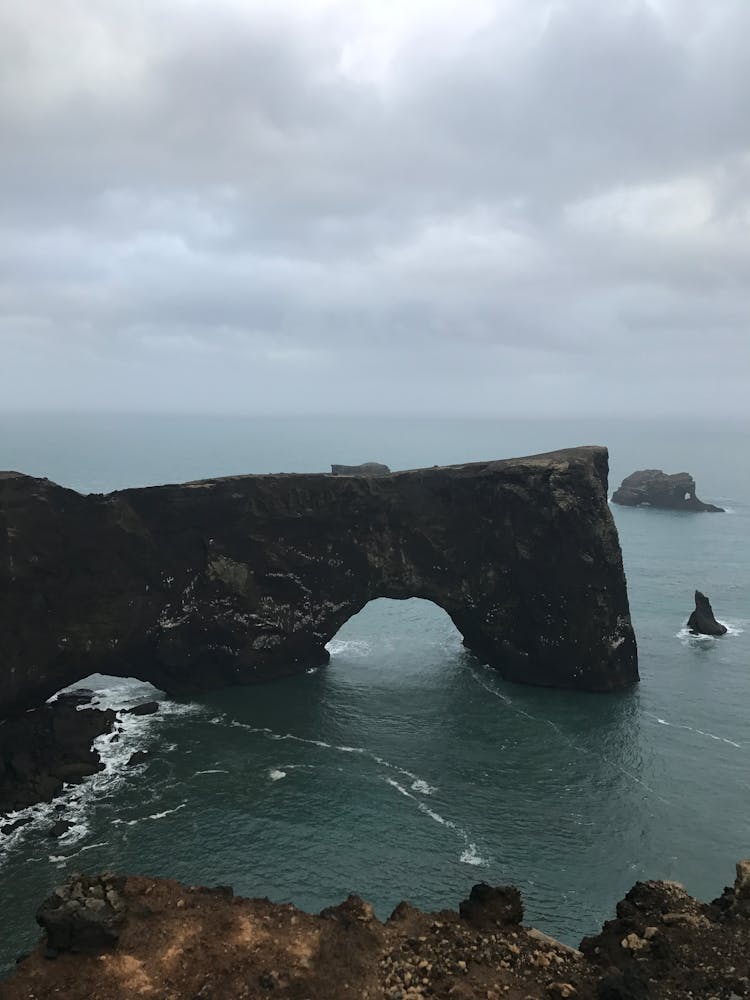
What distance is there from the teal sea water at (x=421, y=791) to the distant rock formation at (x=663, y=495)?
93.7m

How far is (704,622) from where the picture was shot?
78688mm

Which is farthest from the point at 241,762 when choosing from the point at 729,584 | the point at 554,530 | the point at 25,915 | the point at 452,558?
the point at 729,584

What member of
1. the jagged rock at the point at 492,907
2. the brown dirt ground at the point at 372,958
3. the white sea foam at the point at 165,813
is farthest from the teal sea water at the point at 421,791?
the brown dirt ground at the point at 372,958

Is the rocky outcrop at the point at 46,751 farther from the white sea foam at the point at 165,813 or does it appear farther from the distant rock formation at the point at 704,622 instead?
the distant rock formation at the point at 704,622

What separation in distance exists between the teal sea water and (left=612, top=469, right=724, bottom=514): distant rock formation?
93.7 m

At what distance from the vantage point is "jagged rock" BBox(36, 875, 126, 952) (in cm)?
2303

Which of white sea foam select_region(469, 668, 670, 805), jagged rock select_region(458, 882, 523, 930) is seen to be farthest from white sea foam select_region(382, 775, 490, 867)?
jagged rock select_region(458, 882, 523, 930)

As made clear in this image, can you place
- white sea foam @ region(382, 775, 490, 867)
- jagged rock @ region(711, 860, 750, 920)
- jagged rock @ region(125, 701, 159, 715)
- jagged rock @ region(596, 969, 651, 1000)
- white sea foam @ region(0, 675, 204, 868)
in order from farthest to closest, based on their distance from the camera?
jagged rock @ region(125, 701, 159, 715), white sea foam @ region(0, 675, 204, 868), white sea foam @ region(382, 775, 490, 867), jagged rock @ region(711, 860, 750, 920), jagged rock @ region(596, 969, 651, 1000)

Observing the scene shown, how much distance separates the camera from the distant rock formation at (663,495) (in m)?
162

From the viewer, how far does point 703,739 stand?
54.7 metres

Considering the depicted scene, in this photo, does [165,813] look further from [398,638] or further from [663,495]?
[663,495]

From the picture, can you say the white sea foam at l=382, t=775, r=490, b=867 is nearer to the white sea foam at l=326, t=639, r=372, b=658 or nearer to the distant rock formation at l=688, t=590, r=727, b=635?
the white sea foam at l=326, t=639, r=372, b=658

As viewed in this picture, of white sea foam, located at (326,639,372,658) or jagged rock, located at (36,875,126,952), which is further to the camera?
white sea foam, located at (326,639,372,658)

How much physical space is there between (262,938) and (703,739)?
41685 mm
